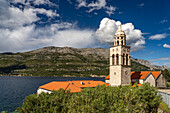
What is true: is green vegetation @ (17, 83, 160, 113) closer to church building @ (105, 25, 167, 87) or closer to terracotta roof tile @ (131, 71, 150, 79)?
church building @ (105, 25, 167, 87)

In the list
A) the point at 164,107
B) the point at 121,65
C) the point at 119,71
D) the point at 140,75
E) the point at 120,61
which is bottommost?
the point at 164,107

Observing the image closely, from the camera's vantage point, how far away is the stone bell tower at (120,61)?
148 feet

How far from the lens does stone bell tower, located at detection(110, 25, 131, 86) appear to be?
45.2 meters

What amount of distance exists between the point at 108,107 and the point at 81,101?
4.39 m

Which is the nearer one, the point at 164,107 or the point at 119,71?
the point at 164,107

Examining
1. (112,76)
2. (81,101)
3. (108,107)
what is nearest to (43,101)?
(81,101)

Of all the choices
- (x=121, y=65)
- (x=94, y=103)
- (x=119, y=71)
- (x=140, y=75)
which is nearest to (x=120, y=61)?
(x=121, y=65)

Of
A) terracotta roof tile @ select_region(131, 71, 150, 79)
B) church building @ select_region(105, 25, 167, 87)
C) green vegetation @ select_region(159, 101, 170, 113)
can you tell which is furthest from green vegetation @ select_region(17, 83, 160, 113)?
terracotta roof tile @ select_region(131, 71, 150, 79)

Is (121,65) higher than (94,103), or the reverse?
(121,65)

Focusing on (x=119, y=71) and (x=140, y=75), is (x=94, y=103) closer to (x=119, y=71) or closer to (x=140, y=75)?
(x=119, y=71)

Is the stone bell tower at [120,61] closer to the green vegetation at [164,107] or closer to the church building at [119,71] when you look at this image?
the church building at [119,71]

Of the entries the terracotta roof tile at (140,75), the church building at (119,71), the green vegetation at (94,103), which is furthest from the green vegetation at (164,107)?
the terracotta roof tile at (140,75)

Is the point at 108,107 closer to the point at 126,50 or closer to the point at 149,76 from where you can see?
the point at 126,50

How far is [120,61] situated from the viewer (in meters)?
45.3
